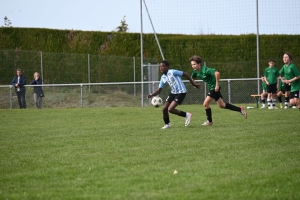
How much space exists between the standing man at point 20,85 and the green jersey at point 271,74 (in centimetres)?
1092

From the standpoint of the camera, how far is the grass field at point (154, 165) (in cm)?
611

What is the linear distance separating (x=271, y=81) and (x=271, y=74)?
0.39 m

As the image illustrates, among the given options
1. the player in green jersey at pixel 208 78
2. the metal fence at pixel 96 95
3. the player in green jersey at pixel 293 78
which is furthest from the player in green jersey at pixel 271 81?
the player in green jersey at pixel 208 78

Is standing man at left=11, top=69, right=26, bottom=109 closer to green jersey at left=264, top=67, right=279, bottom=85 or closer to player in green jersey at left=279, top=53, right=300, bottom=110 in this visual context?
green jersey at left=264, top=67, right=279, bottom=85

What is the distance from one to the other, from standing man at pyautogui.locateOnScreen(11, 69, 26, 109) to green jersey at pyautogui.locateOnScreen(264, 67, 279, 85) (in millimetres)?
10920

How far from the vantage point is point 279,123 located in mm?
14094

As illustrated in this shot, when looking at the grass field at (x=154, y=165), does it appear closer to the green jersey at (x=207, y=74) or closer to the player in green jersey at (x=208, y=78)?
the player in green jersey at (x=208, y=78)

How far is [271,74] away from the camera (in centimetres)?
2278

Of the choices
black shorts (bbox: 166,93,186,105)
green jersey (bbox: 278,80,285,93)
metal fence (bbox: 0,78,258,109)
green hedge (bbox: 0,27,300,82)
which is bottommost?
metal fence (bbox: 0,78,258,109)

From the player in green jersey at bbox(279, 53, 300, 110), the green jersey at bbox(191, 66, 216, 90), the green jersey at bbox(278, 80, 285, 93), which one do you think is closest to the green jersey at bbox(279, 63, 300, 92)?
the player in green jersey at bbox(279, 53, 300, 110)

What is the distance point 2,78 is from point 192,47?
1005 cm

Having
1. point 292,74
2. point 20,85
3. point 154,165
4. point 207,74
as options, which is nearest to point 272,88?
point 292,74

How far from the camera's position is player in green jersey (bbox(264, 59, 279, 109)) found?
22672mm

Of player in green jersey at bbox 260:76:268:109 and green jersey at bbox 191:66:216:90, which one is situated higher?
green jersey at bbox 191:66:216:90
